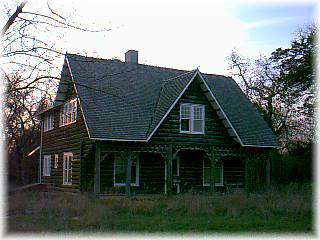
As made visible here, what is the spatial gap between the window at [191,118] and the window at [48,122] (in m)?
10.6

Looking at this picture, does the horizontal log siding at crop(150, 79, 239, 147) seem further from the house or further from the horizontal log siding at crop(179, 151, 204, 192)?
the horizontal log siding at crop(179, 151, 204, 192)

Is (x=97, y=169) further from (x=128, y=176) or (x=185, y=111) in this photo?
(x=185, y=111)

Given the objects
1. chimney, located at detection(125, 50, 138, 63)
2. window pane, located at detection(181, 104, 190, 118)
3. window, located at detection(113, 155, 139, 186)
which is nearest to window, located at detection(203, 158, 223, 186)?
window pane, located at detection(181, 104, 190, 118)

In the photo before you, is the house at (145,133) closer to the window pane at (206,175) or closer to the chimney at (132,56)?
the window pane at (206,175)

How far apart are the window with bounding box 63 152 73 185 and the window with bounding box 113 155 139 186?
3.30 m

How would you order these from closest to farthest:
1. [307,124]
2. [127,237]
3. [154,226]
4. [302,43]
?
[127,237] → [154,226] → [302,43] → [307,124]

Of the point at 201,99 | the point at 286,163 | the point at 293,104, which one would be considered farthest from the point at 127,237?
the point at 293,104

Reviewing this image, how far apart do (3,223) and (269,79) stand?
123ft

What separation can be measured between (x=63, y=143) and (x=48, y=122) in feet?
15.9

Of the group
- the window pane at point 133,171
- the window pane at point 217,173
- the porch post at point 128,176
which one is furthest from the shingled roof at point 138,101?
the window pane at point 217,173

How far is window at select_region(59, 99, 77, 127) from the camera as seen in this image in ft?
88.6

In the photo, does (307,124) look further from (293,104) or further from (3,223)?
(3,223)

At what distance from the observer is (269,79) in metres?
46.8

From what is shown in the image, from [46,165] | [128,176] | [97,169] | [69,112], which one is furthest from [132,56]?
[128,176]
